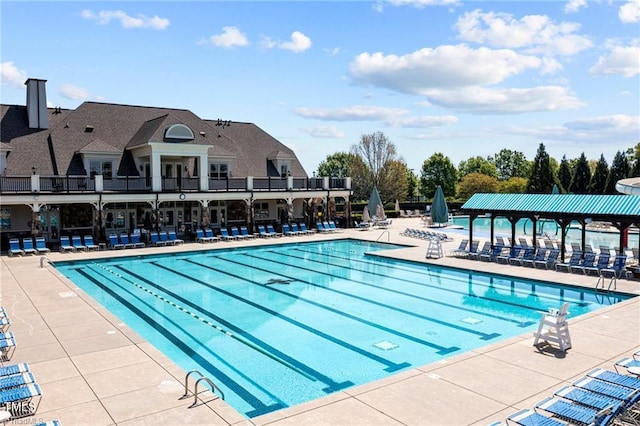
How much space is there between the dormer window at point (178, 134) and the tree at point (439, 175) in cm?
5666

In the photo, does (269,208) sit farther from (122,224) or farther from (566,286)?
(566,286)

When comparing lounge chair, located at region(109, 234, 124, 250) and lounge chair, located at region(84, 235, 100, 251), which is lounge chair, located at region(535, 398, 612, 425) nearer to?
lounge chair, located at region(109, 234, 124, 250)

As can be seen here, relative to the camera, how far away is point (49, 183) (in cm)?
2625

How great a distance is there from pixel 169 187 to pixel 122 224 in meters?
3.71

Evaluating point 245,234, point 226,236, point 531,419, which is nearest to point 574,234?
point 245,234

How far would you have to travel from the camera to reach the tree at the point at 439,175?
8200 centimetres

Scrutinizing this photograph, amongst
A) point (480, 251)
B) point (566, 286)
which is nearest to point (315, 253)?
point (480, 251)

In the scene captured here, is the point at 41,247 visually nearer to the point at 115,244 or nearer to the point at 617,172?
the point at 115,244

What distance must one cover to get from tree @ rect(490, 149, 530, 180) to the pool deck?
9098 cm

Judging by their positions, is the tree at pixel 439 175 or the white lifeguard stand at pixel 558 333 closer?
the white lifeguard stand at pixel 558 333

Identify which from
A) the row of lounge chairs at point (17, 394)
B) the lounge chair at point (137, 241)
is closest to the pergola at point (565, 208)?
the lounge chair at point (137, 241)

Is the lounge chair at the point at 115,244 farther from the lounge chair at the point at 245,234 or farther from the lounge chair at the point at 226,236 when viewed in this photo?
the lounge chair at the point at 245,234

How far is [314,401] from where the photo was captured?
306 inches

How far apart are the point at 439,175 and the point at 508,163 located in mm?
25005
